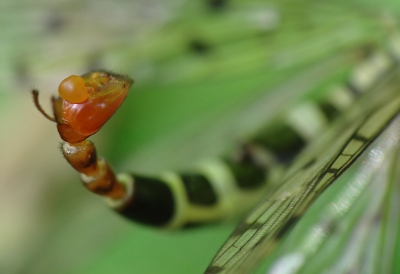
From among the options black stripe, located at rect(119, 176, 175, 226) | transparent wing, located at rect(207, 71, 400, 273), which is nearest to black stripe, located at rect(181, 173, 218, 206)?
black stripe, located at rect(119, 176, 175, 226)

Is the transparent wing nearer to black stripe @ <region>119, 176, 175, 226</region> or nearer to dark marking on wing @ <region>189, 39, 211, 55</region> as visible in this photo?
black stripe @ <region>119, 176, 175, 226</region>

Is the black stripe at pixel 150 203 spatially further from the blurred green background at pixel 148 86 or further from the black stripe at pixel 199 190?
the blurred green background at pixel 148 86

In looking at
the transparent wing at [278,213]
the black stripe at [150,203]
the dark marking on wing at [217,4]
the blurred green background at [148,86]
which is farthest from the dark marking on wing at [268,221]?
the dark marking on wing at [217,4]

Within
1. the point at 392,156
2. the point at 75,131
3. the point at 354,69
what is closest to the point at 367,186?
the point at 392,156

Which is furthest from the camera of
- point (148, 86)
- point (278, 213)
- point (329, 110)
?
point (148, 86)

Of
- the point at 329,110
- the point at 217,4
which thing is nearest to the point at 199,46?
the point at 217,4

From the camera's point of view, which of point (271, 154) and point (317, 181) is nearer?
point (317, 181)

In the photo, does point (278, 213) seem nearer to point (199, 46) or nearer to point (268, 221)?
point (268, 221)

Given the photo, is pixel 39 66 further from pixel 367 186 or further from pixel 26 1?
pixel 367 186
